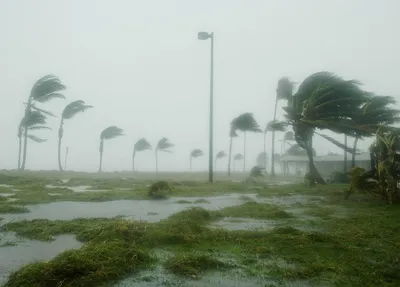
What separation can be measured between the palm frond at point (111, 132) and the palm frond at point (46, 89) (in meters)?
23.4

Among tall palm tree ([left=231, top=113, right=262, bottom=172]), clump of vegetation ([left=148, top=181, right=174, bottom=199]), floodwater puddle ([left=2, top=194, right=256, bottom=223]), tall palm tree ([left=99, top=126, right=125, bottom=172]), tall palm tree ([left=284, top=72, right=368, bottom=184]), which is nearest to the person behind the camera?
floodwater puddle ([left=2, top=194, right=256, bottom=223])

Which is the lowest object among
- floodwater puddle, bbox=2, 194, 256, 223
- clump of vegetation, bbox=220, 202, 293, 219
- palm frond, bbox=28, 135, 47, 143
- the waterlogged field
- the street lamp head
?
floodwater puddle, bbox=2, 194, 256, 223

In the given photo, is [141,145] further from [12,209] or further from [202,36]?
[12,209]

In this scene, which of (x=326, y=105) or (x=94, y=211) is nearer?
(x=94, y=211)

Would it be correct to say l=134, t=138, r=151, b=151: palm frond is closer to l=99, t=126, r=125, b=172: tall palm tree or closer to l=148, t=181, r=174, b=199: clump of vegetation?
l=99, t=126, r=125, b=172: tall palm tree

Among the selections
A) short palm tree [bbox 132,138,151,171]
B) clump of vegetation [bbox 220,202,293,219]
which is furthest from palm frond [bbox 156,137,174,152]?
clump of vegetation [bbox 220,202,293,219]

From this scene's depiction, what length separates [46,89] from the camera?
26875 mm

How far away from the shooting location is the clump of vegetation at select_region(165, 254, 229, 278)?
346 cm

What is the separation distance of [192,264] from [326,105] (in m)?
16.0

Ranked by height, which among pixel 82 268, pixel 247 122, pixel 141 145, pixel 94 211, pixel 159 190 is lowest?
pixel 94 211

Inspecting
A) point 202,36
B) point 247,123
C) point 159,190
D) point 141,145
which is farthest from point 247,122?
point 141,145

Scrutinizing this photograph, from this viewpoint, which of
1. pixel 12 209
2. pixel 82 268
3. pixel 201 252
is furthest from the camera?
pixel 12 209

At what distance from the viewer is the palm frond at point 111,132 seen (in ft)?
167

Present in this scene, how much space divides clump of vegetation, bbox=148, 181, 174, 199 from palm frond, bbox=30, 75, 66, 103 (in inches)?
793
